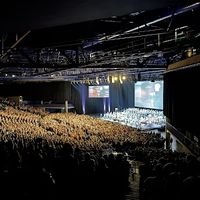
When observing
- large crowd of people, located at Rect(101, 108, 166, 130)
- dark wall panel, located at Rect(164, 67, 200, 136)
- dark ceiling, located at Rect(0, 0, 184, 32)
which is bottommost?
large crowd of people, located at Rect(101, 108, 166, 130)

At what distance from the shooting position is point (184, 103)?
18688 mm

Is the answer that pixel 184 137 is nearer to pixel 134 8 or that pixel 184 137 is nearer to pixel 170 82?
pixel 170 82

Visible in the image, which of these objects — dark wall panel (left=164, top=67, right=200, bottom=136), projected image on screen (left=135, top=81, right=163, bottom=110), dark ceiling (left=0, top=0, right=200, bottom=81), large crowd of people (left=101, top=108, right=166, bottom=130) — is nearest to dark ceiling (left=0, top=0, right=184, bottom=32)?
dark ceiling (left=0, top=0, right=200, bottom=81)

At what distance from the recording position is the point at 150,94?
4581 centimetres

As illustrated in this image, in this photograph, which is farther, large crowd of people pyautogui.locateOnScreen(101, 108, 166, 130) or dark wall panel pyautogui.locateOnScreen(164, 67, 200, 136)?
large crowd of people pyautogui.locateOnScreen(101, 108, 166, 130)

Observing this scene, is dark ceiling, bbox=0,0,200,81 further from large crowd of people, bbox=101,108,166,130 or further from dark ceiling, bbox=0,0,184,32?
large crowd of people, bbox=101,108,166,130

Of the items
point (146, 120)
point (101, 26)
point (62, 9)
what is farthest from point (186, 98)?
point (146, 120)

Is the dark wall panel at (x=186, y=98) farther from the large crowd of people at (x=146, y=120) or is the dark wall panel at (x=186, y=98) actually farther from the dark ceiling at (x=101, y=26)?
the large crowd of people at (x=146, y=120)

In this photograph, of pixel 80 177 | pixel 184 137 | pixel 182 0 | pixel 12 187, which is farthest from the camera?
pixel 184 137

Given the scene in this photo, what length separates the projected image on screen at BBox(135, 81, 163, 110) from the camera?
142ft

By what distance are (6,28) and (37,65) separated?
419 inches

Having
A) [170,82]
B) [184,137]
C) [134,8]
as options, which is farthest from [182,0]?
→ [170,82]

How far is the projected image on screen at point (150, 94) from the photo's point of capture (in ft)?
142

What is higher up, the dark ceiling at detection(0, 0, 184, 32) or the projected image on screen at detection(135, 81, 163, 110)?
the dark ceiling at detection(0, 0, 184, 32)
